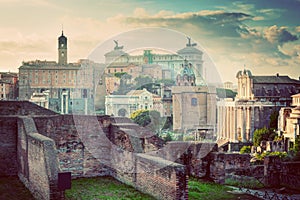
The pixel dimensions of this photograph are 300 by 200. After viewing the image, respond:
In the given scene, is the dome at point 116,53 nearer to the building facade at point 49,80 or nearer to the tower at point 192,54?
the tower at point 192,54

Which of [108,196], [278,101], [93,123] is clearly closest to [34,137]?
[108,196]

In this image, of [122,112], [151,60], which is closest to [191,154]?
[151,60]

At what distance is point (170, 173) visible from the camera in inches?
386

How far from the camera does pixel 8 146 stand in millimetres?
13797

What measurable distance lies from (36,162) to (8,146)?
3462 millimetres

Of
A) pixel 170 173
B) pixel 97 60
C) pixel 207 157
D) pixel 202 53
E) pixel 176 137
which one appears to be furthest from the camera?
pixel 176 137

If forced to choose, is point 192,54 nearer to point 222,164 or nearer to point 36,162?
point 222,164

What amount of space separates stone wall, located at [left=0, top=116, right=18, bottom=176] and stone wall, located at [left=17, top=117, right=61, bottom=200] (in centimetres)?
46

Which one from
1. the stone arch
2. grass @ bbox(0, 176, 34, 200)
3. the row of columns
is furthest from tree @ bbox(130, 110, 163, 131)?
the row of columns

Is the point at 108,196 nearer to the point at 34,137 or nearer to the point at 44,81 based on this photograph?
the point at 34,137

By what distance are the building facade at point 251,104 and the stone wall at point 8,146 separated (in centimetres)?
4894

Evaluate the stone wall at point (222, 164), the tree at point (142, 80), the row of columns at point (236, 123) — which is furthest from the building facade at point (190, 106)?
the row of columns at point (236, 123)

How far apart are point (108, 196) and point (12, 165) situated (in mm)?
4003

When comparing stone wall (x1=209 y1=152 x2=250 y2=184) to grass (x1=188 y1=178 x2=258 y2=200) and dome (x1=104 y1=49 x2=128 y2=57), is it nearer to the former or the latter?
grass (x1=188 y1=178 x2=258 y2=200)
